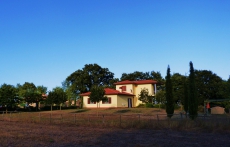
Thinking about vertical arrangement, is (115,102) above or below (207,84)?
below

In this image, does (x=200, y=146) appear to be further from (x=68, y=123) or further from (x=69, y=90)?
(x=69, y=90)

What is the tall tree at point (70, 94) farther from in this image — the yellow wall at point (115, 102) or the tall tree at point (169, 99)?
the tall tree at point (169, 99)

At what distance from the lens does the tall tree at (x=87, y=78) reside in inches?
2921

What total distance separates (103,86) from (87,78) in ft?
31.7

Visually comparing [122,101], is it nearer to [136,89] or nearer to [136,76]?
[136,89]

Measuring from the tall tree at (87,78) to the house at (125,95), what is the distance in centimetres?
1572

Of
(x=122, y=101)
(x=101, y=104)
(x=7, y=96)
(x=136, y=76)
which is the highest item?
(x=136, y=76)

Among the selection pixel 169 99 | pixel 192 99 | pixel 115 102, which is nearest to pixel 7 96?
pixel 115 102

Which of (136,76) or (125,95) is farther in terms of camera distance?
(136,76)

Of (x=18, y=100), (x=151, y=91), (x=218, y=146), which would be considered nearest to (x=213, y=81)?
(x=151, y=91)

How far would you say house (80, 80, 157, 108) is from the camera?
180ft

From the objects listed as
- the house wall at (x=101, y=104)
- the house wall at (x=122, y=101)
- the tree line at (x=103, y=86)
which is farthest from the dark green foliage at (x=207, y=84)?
the house wall at (x=101, y=104)

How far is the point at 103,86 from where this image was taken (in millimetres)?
67125

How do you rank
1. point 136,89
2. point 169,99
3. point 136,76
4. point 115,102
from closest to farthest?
point 169,99
point 115,102
point 136,89
point 136,76
